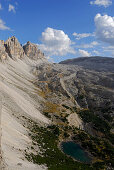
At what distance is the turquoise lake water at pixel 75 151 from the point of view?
186 ft

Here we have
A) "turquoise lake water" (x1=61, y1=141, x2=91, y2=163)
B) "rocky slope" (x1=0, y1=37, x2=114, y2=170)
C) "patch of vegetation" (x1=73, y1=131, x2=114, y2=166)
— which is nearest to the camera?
"rocky slope" (x1=0, y1=37, x2=114, y2=170)

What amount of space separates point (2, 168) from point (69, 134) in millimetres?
53292

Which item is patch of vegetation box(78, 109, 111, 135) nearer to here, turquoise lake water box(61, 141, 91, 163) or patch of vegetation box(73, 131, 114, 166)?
patch of vegetation box(73, 131, 114, 166)

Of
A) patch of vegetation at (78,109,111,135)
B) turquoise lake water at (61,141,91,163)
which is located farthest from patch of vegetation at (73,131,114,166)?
patch of vegetation at (78,109,111,135)

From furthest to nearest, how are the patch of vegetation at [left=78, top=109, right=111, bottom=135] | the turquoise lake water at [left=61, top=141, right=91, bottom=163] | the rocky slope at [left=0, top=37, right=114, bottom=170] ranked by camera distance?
the patch of vegetation at [left=78, top=109, right=111, bottom=135], the turquoise lake water at [left=61, top=141, right=91, bottom=163], the rocky slope at [left=0, top=37, right=114, bottom=170]

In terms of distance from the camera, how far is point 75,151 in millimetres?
61844

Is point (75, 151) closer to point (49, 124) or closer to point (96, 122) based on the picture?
point (49, 124)

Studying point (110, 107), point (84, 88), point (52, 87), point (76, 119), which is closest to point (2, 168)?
point (76, 119)

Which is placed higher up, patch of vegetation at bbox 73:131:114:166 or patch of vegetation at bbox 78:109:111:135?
patch of vegetation at bbox 78:109:111:135

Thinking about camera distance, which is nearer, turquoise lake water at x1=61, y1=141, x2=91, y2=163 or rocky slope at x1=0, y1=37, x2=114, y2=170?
rocky slope at x1=0, y1=37, x2=114, y2=170

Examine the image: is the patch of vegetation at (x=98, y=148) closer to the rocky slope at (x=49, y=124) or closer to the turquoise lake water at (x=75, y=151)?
the rocky slope at (x=49, y=124)

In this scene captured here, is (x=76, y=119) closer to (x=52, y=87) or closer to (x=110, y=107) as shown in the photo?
(x=110, y=107)

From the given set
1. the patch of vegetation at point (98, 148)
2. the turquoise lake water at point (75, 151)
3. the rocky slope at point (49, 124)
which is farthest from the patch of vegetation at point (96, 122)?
the turquoise lake water at point (75, 151)

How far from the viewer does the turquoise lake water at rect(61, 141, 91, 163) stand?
2235 inches
